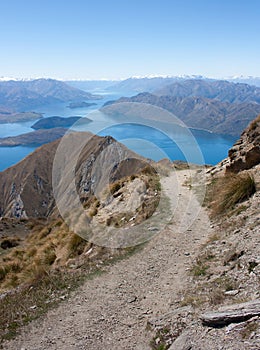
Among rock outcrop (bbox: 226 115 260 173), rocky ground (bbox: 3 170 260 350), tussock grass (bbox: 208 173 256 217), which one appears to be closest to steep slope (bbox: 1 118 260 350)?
rocky ground (bbox: 3 170 260 350)

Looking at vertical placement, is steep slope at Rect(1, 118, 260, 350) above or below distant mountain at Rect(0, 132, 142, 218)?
above

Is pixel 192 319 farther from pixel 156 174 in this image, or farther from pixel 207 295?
pixel 156 174

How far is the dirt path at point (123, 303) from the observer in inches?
263

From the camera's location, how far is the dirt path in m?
6.67

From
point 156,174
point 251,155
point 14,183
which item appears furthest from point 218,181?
point 14,183

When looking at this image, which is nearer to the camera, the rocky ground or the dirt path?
the rocky ground

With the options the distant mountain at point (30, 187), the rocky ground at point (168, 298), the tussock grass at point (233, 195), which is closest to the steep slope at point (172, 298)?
Answer: the rocky ground at point (168, 298)

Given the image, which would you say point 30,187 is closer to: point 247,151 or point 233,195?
point 247,151

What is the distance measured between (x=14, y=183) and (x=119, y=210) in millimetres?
160119

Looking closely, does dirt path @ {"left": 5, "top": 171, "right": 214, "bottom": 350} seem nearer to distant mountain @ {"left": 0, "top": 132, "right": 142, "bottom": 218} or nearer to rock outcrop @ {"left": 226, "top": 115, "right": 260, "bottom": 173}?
rock outcrop @ {"left": 226, "top": 115, "right": 260, "bottom": 173}

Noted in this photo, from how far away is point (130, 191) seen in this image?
659 inches

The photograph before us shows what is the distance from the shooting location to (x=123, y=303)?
7.86 metres

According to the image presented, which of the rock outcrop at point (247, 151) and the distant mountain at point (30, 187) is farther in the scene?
the distant mountain at point (30, 187)

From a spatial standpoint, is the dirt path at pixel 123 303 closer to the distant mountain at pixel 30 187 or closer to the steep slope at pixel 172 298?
the steep slope at pixel 172 298
